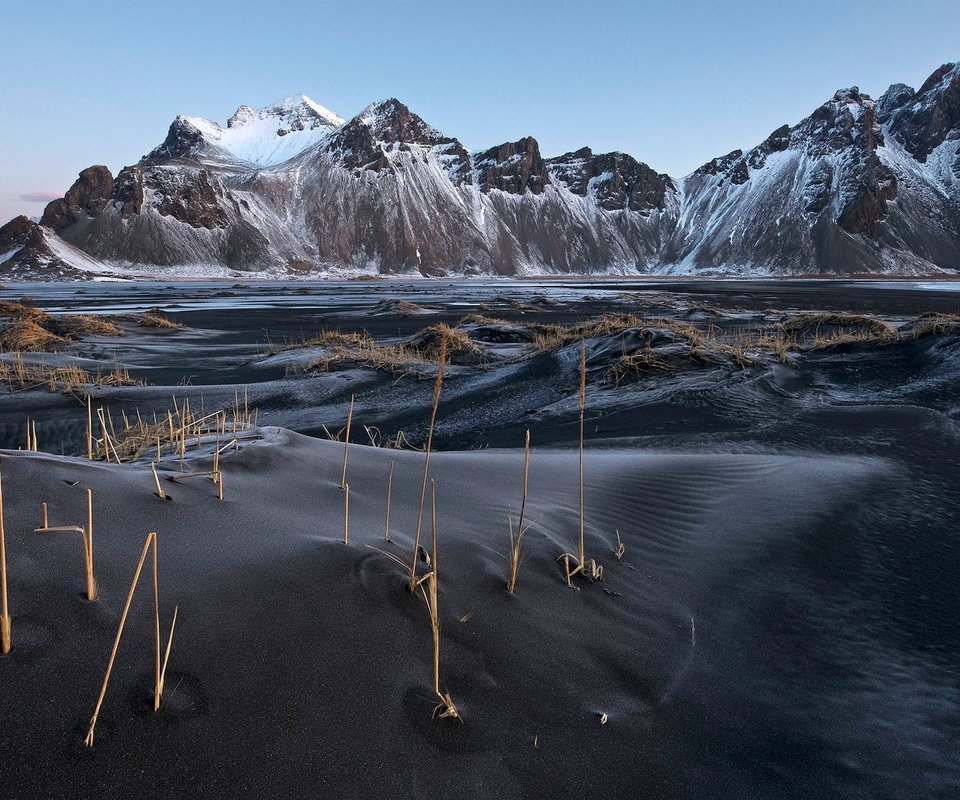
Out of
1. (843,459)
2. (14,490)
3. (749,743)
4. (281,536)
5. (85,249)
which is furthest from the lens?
(85,249)

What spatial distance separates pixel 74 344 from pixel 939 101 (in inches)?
7785

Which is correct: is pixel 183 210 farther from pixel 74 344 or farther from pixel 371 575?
pixel 371 575

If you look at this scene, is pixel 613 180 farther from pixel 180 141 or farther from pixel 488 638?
pixel 488 638

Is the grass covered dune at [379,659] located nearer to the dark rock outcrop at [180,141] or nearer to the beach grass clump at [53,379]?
the beach grass clump at [53,379]

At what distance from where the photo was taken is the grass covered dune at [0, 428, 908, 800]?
112cm

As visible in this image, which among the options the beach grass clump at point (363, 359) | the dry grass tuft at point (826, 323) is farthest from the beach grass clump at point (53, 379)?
the dry grass tuft at point (826, 323)

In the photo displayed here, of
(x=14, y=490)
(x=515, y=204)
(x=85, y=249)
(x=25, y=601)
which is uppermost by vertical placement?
(x=515, y=204)

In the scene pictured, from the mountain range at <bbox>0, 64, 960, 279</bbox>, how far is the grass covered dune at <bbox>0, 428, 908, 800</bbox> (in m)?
106

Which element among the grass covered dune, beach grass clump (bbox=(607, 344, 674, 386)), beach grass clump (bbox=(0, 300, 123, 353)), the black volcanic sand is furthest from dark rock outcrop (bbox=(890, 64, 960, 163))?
the grass covered dune

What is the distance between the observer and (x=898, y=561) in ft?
8.40

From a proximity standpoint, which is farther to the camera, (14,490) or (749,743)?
(14,490)

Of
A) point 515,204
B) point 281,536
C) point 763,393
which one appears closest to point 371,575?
point 281,536

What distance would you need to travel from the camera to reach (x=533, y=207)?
147 meters

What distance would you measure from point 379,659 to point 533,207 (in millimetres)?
154313
